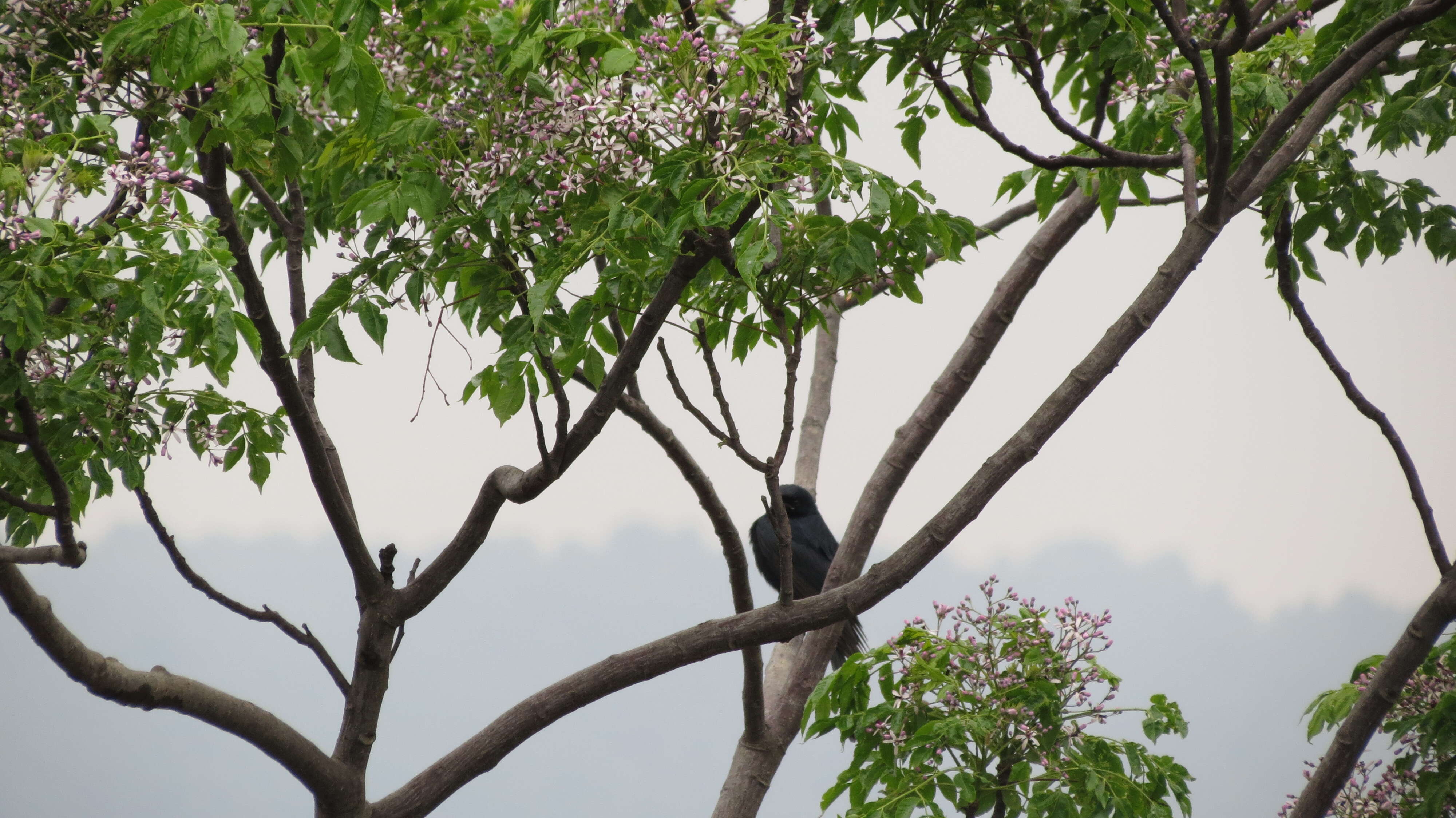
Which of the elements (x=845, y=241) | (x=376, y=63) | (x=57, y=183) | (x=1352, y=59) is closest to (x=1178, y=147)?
(x=1352, y=59)

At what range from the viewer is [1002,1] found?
1722 millimetres

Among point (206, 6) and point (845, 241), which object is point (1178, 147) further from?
point (206, 6)

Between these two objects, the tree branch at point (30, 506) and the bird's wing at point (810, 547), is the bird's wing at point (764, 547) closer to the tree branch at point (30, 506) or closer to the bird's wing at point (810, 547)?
the bird's wing at point (810, 547)

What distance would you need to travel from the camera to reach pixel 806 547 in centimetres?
339

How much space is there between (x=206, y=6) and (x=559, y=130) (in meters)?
0.42

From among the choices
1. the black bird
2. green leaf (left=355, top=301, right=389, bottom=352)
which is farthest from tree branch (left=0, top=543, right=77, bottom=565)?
the black bird

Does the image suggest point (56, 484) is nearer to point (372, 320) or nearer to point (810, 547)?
point (372, 320)

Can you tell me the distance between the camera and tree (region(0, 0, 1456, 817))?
1441 mm

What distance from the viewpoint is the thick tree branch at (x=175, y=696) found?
5.32 ft

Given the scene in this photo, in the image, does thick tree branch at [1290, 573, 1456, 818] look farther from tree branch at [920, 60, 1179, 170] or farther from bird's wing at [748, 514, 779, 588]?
bird's wing at [748, 514, 779, 588]

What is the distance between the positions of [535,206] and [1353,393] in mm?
1563

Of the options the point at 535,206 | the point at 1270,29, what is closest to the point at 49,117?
the point at 535,206

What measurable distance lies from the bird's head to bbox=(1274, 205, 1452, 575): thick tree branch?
151 centimetres

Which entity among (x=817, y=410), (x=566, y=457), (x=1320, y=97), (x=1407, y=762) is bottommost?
(x=1407, y=762)
